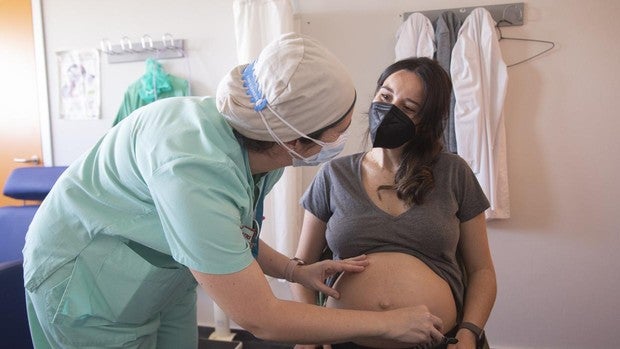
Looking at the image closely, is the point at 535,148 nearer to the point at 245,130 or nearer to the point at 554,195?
the point at 554,195

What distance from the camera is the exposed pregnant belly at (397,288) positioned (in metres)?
0.98

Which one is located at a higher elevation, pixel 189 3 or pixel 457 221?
pixel 189 3

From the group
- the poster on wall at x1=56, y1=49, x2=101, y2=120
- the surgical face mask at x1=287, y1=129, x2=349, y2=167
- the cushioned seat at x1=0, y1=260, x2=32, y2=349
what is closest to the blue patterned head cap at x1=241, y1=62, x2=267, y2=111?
the surgical face mask at x1=287, y1=129, x2=349, y2=167

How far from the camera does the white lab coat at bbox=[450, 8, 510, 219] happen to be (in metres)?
1.82

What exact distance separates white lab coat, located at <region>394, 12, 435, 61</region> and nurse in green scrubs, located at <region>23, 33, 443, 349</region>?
1.31m

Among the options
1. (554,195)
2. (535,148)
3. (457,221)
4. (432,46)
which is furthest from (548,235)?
(457,221)

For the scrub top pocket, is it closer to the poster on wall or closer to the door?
the poster on wall

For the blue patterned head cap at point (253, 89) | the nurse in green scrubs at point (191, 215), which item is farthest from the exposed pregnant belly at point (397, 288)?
the blue patterned head cap at point (253, 89)

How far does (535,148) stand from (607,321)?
96 centimetres

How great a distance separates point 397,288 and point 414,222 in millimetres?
176

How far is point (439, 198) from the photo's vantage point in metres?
1.04

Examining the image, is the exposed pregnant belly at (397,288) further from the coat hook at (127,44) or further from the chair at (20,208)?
the coat hook at (127,44)

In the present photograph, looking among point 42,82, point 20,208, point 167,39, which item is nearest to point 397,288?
point 20,208

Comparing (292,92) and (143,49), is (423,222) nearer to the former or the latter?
(292,92)
